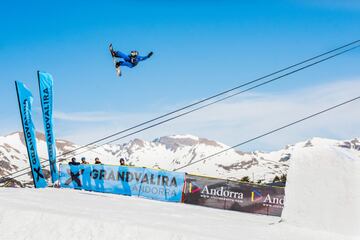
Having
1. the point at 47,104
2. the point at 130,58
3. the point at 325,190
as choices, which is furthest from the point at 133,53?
the point at 325,190

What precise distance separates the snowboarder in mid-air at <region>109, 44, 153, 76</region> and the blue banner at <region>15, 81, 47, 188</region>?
5.93 m

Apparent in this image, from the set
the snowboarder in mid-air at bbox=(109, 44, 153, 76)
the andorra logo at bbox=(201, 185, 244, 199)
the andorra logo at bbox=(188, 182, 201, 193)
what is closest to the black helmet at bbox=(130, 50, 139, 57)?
the snowboarder in mid-air at bbox=(109, 44, 153, 76)

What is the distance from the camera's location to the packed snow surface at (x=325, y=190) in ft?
26.9

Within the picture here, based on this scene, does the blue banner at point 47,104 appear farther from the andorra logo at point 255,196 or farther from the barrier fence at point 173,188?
the andorra logo at point 255,196

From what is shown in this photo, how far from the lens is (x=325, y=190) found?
8.39m

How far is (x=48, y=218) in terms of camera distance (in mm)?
8773

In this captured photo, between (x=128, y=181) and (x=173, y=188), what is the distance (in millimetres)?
2324

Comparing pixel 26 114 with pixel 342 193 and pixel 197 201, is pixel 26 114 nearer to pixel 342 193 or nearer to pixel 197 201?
pixel 197 201

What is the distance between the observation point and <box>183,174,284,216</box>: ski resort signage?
2191cm

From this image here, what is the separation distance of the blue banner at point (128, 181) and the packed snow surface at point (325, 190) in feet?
44.8

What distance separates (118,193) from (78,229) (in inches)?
537

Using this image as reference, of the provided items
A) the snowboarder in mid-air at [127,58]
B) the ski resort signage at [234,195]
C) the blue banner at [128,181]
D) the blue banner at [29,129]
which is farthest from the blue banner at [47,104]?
Result: the ski resort signage at [234,195]

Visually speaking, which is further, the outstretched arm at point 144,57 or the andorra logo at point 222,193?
the andorra logo at point 222,193

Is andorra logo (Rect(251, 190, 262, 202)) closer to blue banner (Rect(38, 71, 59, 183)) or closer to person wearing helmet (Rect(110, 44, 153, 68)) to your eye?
person wearing helmet (Rect(110, 44, 153, 68))
